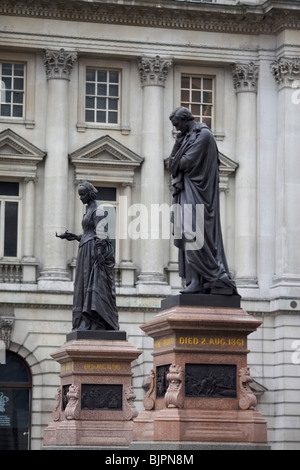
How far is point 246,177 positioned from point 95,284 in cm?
2164

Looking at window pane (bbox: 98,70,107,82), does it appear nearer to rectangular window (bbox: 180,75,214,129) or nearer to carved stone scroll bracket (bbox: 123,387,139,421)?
rectangular window (bbox: 180,75,214,129)

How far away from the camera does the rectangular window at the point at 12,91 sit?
4422 cm

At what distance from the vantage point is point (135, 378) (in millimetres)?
43125

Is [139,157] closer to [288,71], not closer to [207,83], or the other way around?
[207,83]

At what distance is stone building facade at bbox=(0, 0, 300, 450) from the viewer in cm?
4325

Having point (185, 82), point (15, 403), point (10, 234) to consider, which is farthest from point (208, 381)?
point (185, 82)

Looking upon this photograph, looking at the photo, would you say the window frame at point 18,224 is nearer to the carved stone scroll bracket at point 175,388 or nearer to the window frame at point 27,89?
the window frame at point 27,89

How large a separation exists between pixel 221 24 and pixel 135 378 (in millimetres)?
11370

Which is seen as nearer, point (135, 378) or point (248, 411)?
point (248, 411)

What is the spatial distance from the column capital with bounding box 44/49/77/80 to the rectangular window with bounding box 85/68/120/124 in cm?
90

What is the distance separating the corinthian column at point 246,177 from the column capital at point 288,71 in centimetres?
79
